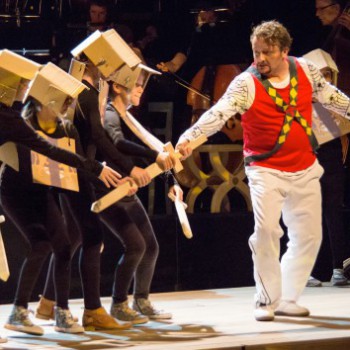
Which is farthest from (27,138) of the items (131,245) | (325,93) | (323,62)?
(323,62)

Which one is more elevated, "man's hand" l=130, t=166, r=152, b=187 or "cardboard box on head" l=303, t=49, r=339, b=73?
"cardboard box on head" l=303, t=49, r=339, b=73

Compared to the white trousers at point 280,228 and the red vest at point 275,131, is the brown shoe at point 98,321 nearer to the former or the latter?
the white trousers at point 280,228

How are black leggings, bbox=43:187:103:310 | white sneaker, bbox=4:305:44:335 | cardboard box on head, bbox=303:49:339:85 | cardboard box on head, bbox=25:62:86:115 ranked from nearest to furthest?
cardboard box on head, bbox=25:62:86:115, white sneaker, bbox=4:305:44:335, black leggings, bbox=43:187:103:310, cardboard box on head, bbox=303:49:339:85

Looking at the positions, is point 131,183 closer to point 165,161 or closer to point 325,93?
point 165,161

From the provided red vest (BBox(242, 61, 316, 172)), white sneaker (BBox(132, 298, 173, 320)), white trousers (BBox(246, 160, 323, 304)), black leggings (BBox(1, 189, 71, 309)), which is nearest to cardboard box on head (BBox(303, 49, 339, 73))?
red vest (BBox(242, 61, 316, 172))

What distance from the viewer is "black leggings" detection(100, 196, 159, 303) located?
222 inches

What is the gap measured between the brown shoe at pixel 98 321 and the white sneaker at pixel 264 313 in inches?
26.7

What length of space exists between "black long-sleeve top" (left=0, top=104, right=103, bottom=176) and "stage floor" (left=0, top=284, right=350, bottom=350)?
0.78 meters

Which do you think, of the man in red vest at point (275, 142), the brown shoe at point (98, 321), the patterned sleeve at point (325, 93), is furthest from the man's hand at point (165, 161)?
the patterned sleeve at point (325, 93)

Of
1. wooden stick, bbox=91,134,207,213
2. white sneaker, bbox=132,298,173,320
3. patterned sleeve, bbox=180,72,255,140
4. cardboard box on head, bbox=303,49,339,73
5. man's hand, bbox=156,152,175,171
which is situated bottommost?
white sneaker, bbox=132,298,173,320

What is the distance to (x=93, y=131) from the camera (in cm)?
550

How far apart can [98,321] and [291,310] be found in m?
0.99

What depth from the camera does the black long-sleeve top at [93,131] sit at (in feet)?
18.0

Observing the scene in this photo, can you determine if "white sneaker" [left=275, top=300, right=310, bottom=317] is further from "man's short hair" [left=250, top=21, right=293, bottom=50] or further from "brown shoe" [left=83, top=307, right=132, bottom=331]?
"man's short hair" [left=250, top=21, right=293, bottom=50]
